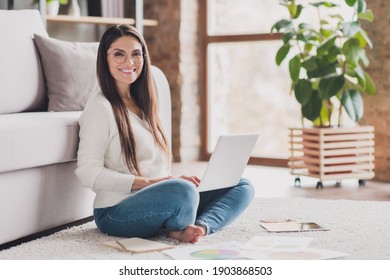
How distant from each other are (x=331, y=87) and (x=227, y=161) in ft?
5.30

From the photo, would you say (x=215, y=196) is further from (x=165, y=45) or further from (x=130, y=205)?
(x=165, y=45)

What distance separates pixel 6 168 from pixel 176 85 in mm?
3006

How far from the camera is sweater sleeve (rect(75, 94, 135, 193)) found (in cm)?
236

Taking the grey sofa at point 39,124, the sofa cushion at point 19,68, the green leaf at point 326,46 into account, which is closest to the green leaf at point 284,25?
the green leaf at point 326,46

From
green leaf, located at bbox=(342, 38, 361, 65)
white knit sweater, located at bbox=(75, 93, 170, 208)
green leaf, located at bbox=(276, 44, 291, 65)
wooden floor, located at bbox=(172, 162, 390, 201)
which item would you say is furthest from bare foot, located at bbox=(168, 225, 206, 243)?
green leaf, located at bbox=(276, 44, 291, 65)

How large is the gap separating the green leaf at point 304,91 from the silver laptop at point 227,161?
4.91ft

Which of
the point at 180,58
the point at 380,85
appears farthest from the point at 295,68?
the point at 180,58

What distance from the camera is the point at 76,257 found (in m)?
2.22

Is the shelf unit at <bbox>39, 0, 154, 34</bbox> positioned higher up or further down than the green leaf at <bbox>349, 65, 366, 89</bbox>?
higher up

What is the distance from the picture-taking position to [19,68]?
3008 millimetres

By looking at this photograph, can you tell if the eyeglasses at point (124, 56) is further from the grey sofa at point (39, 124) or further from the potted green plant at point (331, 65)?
the potted green plant at point (331, 65)

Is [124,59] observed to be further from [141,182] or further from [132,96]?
[141,182]

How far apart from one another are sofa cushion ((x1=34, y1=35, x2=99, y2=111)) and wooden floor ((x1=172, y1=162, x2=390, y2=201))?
1104mm

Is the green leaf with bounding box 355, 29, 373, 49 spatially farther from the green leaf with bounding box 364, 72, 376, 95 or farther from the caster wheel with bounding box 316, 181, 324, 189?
the caster wheel with bounding box 316, 181, 324, 189
